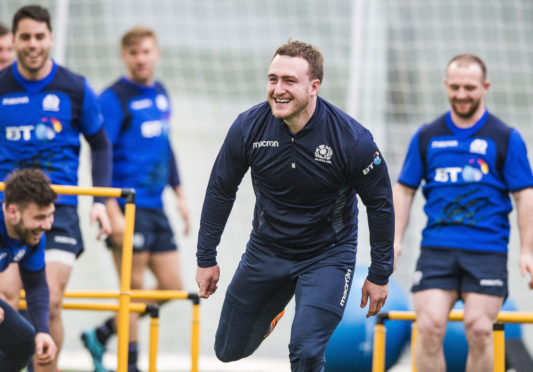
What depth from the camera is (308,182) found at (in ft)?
14.7

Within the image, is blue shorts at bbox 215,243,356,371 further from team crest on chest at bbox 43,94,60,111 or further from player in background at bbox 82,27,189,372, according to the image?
player in background at bbox 82,27,189,372

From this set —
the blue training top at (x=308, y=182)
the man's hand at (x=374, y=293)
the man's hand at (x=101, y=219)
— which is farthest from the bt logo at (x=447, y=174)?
the man's hand at (x=101, y=219)

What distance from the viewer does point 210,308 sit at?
9406 millimetres

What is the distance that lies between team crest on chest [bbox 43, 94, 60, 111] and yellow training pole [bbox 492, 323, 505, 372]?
8.89ft

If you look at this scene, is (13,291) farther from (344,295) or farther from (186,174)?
(186,174)

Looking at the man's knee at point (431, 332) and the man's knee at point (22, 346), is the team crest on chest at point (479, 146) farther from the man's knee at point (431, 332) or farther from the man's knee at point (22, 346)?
the man's knee at point (22, 346)

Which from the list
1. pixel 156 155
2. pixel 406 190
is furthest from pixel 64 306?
pixel 406 190

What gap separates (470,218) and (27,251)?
2430mm

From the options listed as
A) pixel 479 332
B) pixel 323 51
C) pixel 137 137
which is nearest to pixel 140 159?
pixel 137 137

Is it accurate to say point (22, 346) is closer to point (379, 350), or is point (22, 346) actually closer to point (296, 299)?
point (296, 299)

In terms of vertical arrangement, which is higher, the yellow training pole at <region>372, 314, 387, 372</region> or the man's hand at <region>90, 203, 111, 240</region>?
the man's hand at <region>90, 203, 111, 240</region>

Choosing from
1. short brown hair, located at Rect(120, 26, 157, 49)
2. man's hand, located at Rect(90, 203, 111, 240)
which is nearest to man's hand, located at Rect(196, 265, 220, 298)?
man's hand, located at Rect(90, 203, 111, 240)

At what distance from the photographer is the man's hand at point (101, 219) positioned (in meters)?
5.58

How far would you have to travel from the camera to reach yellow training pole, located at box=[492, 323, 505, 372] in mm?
5109
